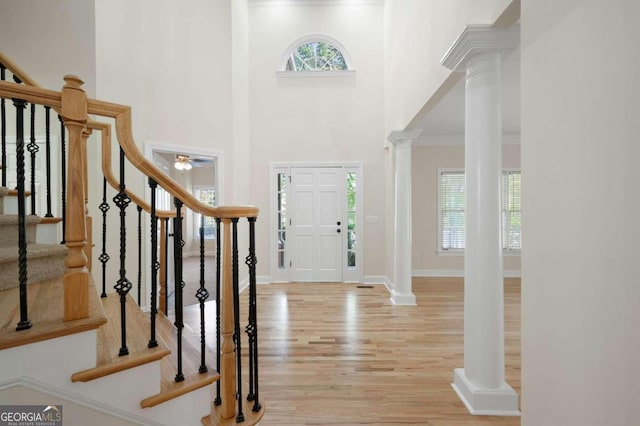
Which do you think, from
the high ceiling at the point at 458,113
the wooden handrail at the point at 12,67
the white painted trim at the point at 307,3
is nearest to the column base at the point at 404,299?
the high ceiling at the point at 458,113

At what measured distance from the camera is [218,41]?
4.43 meters

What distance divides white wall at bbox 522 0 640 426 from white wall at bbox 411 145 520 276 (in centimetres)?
480

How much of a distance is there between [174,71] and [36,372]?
3.74 metres

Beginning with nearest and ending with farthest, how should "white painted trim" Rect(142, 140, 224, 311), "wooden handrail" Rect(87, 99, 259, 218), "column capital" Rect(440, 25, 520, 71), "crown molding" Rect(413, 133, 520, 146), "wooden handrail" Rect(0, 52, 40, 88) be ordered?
"wooden handrail" Rect(87, 99, 259, 218)
"column capital" Rect(440, 25, 520, 71)
"wooden handrail" Rect(0, 52, 40, 88)
"white painted trim" Rect(142, 140, 224, 311)
"crown molding" Rect(413, 133, 520, 146)

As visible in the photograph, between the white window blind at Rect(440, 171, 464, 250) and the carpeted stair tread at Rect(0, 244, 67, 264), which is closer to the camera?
the carpeted stair tread at Rect(0, 244, 67, 264)

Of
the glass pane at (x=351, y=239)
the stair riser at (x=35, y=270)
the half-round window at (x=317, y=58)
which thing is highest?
the half-round window at (x=317, y=58)

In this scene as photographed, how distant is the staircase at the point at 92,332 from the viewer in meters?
1.11

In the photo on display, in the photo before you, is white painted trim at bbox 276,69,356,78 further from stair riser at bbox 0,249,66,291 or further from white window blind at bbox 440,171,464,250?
stair riser at bbox 0,249,66,291

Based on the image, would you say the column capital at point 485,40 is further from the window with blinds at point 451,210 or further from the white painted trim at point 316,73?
the window with blinds at point 451,210

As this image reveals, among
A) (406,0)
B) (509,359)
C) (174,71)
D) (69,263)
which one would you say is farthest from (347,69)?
(69,263)

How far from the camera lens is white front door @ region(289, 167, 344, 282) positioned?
5523 mm

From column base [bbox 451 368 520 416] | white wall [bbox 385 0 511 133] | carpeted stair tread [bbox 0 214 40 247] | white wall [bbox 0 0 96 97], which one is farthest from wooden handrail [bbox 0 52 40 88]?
column base [bbox 451 368 520 416]

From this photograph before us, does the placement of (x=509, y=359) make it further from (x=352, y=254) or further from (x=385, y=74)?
(x=385, y=74)

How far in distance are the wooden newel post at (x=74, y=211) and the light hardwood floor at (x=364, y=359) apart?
1358mm
